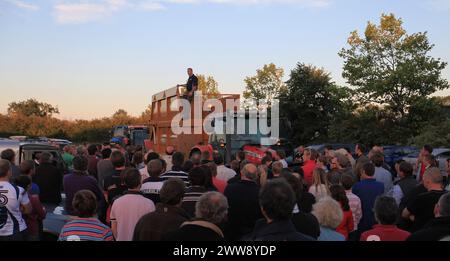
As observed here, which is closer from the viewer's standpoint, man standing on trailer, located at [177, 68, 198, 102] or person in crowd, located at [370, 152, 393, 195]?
person in crowd, located at [370, 152, 393, 195]

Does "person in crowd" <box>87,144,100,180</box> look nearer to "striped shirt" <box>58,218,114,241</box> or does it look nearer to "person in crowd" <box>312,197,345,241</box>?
"striped shirt" <box>58,218,114,241</box>

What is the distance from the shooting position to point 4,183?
614 cm

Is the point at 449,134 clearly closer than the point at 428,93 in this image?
Yes

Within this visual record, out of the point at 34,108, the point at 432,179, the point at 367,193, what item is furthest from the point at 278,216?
the point at 34,108

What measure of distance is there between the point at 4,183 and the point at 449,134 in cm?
2810

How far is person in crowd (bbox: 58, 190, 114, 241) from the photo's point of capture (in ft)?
15.4

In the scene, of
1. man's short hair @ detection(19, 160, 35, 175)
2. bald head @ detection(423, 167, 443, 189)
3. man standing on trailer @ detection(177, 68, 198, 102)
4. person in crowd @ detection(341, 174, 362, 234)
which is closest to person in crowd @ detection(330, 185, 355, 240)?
person in crowd @ detection(341, 174, 362, 234)

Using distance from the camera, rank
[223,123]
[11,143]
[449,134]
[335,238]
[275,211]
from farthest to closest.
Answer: [449,134] < [223,123] < [11,143] < [335,238] < [275,211]

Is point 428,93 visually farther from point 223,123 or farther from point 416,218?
point 416,218

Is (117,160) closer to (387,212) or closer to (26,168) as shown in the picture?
(26,168)

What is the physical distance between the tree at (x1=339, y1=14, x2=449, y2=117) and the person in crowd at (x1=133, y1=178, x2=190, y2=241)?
32.1 metres

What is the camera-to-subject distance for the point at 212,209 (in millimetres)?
4293
